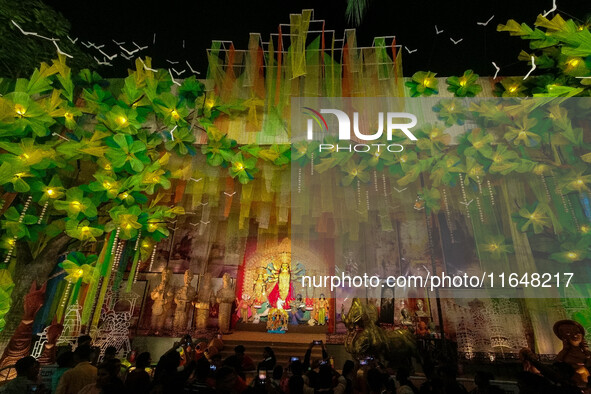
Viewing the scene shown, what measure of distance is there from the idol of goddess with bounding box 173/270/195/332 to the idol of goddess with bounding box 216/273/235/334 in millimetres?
580

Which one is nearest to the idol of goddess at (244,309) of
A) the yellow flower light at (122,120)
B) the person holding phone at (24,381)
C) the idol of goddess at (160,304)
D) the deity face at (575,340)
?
the idol of goddess at (160,304)

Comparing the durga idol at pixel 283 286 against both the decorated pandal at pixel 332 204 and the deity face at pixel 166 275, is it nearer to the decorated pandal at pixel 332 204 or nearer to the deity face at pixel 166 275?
the deity face at pixel 166 275

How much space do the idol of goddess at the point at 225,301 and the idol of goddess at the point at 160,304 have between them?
38.3 inches

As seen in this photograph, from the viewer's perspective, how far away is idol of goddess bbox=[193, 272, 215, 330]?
239 inches

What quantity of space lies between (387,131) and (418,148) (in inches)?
12.7

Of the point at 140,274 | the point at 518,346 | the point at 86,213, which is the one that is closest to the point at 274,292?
the point at 140,274

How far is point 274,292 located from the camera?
6.88 meters

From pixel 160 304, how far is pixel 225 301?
1259 millimetres

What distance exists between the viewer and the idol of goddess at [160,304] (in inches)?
230

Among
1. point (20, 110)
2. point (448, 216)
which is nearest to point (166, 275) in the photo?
point (20, 110)

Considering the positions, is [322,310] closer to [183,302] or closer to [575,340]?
[183,302]

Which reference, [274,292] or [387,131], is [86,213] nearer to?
[387,131]

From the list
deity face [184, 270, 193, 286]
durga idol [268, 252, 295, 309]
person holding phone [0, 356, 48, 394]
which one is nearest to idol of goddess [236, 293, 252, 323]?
durga idol [268, 252, 295, 309]

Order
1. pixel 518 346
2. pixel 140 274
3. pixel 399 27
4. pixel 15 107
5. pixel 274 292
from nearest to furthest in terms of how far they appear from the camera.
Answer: pixel 15 107
pixel 399 27
pixel 518 346
pixel 140 274
pixel 274 292
